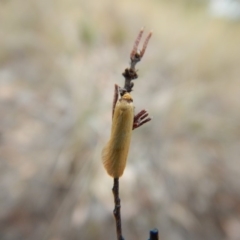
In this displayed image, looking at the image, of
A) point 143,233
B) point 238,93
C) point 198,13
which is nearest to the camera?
point 143,233

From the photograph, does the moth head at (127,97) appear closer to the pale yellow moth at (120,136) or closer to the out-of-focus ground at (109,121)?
the pale yellow moth at (120,136)

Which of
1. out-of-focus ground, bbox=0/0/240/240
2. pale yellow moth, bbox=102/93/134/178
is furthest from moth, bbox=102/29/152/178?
out-of-focus ground, bbox=0/0/240/240

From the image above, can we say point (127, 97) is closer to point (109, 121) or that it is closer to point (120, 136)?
point (120, 136)

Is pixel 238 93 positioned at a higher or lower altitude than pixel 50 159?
higher

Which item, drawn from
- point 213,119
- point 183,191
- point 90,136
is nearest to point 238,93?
point 213,119

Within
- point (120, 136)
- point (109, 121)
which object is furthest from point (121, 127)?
point (109, 121)

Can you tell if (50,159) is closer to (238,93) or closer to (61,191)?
(61,191)

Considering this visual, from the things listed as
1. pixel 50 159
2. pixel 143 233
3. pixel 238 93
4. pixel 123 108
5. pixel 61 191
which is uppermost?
pixel 238 93

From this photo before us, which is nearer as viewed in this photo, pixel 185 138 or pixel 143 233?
pixel 143 233
